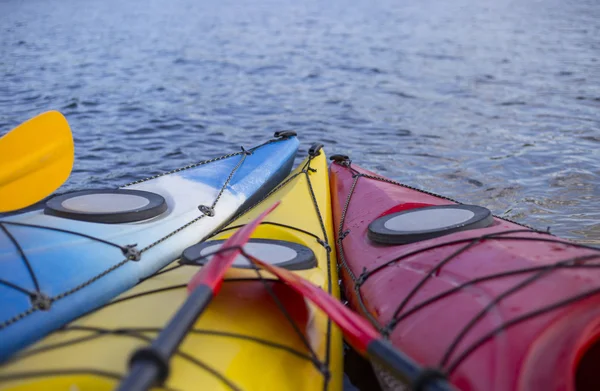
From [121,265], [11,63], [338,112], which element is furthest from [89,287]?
[11,63]

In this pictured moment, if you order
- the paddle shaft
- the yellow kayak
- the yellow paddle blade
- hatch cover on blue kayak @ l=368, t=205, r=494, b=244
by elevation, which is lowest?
the yellow kayak

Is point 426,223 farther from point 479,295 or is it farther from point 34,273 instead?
point 34,273

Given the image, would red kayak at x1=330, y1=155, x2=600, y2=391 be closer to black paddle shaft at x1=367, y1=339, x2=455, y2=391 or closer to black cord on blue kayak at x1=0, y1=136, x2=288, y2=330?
black paddle shaft at x1=367, y1=339, x2=455, y2=391

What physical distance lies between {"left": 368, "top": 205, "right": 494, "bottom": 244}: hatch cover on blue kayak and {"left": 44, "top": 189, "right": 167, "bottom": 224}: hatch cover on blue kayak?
1.26 m

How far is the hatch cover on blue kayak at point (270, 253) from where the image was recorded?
265 centimetres

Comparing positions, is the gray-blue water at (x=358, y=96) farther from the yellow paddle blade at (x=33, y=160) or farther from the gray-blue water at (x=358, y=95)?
the yellow paddle blade at (x=33, y=160)

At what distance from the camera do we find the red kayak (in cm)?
190

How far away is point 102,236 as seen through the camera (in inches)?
120

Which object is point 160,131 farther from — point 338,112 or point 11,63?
point 11,63

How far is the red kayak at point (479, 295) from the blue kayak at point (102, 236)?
949mm

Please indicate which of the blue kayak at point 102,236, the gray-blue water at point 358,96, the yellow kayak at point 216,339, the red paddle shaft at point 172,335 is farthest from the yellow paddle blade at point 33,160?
the gray-blue water at point 358,96

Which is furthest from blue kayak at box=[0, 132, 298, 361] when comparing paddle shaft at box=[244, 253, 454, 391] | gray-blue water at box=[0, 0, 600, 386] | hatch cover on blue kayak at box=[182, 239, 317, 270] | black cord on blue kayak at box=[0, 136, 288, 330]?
gray-blue water at box=[0, 0, 600, 386]

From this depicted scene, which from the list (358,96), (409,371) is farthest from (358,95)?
(409,371)

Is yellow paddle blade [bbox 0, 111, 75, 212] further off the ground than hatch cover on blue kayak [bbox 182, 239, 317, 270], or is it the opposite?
yellow paddle blade [bbox 0, 111, 75, 212]
